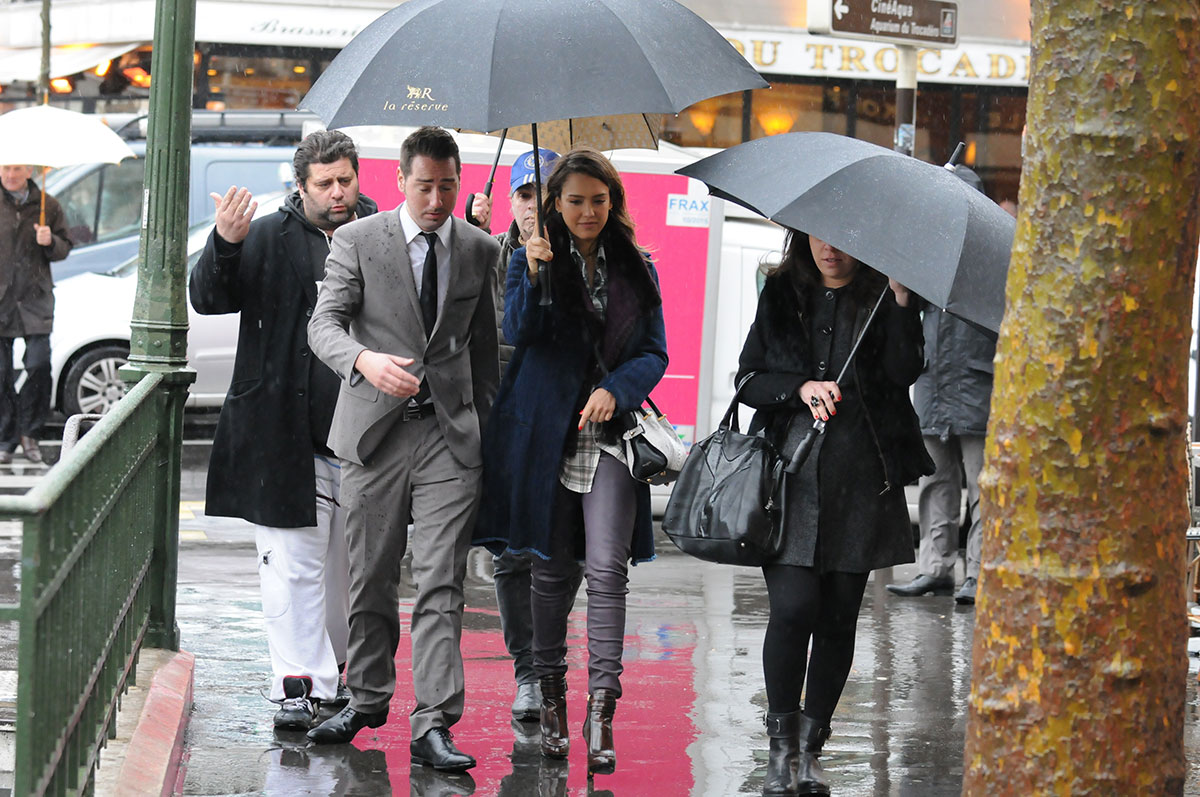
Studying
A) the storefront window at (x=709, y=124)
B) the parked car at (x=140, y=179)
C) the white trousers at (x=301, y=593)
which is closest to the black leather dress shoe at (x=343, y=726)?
the white trousers at (x=301, y=593)

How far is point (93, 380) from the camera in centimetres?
1370

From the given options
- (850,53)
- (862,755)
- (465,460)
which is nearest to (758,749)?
(862,755)

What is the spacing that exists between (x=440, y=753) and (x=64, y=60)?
1820cm

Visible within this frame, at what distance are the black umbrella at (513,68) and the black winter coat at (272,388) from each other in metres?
0.72

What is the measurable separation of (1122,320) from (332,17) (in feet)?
62.3

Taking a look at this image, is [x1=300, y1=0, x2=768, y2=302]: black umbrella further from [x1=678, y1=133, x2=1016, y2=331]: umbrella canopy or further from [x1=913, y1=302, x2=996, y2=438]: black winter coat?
[x1=913, y1=302, x2=996, y2=438]: black winter coat

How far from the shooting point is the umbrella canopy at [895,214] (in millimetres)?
4496

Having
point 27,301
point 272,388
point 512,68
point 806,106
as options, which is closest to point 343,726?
point 272,388

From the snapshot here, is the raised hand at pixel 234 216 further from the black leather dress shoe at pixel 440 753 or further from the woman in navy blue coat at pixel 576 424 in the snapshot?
the black leather dress shoe at pixel 440 753

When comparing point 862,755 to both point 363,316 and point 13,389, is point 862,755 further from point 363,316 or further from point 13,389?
point 13,389

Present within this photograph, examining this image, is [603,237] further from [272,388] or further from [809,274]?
[272,388]

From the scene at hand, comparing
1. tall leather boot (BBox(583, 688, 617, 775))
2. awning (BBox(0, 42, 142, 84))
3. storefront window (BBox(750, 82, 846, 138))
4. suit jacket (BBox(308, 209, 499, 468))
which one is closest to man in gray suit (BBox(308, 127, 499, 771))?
suit jacket (BBox(308, 209, 499, 468))

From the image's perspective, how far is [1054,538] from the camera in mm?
3008

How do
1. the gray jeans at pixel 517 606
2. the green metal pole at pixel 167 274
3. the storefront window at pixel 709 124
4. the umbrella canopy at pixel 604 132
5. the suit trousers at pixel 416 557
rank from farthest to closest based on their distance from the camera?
the storefront window at pixel 709 124 < the umbrella canopy at pixel 604 132 < the gray jeans at pixel 517 606 < the green metal pole at pixel 167 274 < the suit trousers at pixel 416 557
